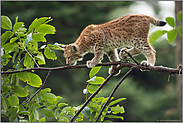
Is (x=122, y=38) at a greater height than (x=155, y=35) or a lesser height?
lesser

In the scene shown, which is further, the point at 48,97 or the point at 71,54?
the point at 71,54

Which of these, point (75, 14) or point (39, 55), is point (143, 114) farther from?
point (39, 55)

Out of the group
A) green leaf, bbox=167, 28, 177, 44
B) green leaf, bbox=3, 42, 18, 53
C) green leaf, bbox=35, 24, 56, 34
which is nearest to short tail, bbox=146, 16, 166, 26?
green leaf, bbox=35, 24, 56, 34

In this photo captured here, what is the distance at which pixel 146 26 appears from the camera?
2633 millimetres

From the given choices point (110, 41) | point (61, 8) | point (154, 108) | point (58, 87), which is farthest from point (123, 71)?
point (110, 41)

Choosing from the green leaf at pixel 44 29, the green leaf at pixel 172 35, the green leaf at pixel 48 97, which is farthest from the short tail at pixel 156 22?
the green leaf at pixel 172 35

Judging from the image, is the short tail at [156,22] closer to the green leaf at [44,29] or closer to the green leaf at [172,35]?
the green leaf at [44,29]

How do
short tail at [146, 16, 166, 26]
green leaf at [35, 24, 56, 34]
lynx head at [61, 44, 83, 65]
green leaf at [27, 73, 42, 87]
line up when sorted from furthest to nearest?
lynx head at [61, 44, 83, 65] → short tail at [146, 16, 166, 26] → green leaf at [27, 73, 42, 87] → green leaf at [35, 24, 56, 34]

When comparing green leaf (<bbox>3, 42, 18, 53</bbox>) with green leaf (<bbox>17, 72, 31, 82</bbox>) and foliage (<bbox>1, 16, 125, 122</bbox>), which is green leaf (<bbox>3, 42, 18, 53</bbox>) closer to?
foliage (<bbox>1, 16, 125, 122</bbox>)

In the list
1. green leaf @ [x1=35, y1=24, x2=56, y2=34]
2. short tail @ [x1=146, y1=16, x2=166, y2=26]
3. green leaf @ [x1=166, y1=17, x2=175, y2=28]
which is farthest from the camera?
short tail @ [x1=146, y1=16, x2=166, y2=26]

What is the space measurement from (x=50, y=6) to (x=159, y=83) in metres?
6.22

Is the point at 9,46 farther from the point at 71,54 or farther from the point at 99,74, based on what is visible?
the point at 99,74

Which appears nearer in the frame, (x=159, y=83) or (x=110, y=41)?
(x=110, y=41)

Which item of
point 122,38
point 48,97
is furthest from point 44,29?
point 122,38
